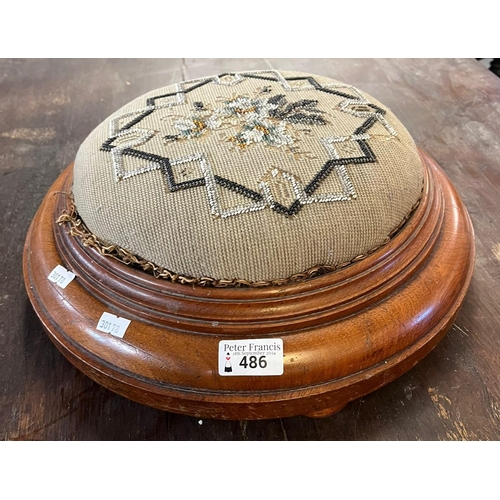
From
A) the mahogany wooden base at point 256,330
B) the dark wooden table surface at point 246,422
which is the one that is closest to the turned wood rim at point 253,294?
the mahogany wooden base at point 256,330

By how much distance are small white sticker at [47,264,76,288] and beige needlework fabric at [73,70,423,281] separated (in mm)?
80

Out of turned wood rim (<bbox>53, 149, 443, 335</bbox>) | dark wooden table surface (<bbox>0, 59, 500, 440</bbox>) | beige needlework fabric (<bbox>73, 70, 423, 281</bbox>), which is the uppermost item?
beige needlework fabric (<bbox>73, 70, 423, 281</bbox>)

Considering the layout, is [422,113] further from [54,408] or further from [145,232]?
[54,408]

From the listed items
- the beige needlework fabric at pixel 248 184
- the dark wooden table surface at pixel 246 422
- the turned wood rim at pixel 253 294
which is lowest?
the dark wooden table surface at pixel 246 422

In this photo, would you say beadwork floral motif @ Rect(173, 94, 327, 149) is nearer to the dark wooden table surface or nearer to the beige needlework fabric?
the beige needlework fabric

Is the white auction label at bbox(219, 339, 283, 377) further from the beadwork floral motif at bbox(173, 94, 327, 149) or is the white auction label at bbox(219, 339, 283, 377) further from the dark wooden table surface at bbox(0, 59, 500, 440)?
the beadwork floral motif at bbox(173, 94, 327, 149)

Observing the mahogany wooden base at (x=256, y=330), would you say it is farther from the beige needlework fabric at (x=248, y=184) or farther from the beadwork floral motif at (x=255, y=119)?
the beadwork floral motif at (x=255, y=119)

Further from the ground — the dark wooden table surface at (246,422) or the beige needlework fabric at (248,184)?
the beige needlework fabric at (248,184)

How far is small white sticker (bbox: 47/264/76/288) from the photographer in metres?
0.67

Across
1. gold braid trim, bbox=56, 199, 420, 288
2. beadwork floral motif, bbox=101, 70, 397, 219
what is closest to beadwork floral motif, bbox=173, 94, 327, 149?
beadwork floral motif, bbox=101, 70, 397, 219

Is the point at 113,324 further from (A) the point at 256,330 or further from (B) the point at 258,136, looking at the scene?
(B) the point at 258,136

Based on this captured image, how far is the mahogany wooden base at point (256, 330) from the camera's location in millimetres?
595

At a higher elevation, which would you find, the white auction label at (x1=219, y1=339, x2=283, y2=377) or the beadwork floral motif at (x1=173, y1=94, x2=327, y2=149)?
the beadwork floral motif at (x1=173, y1=94, x2=327, y2=149)

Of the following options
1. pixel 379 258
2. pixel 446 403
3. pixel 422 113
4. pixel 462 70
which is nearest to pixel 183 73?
pixel 422 113
